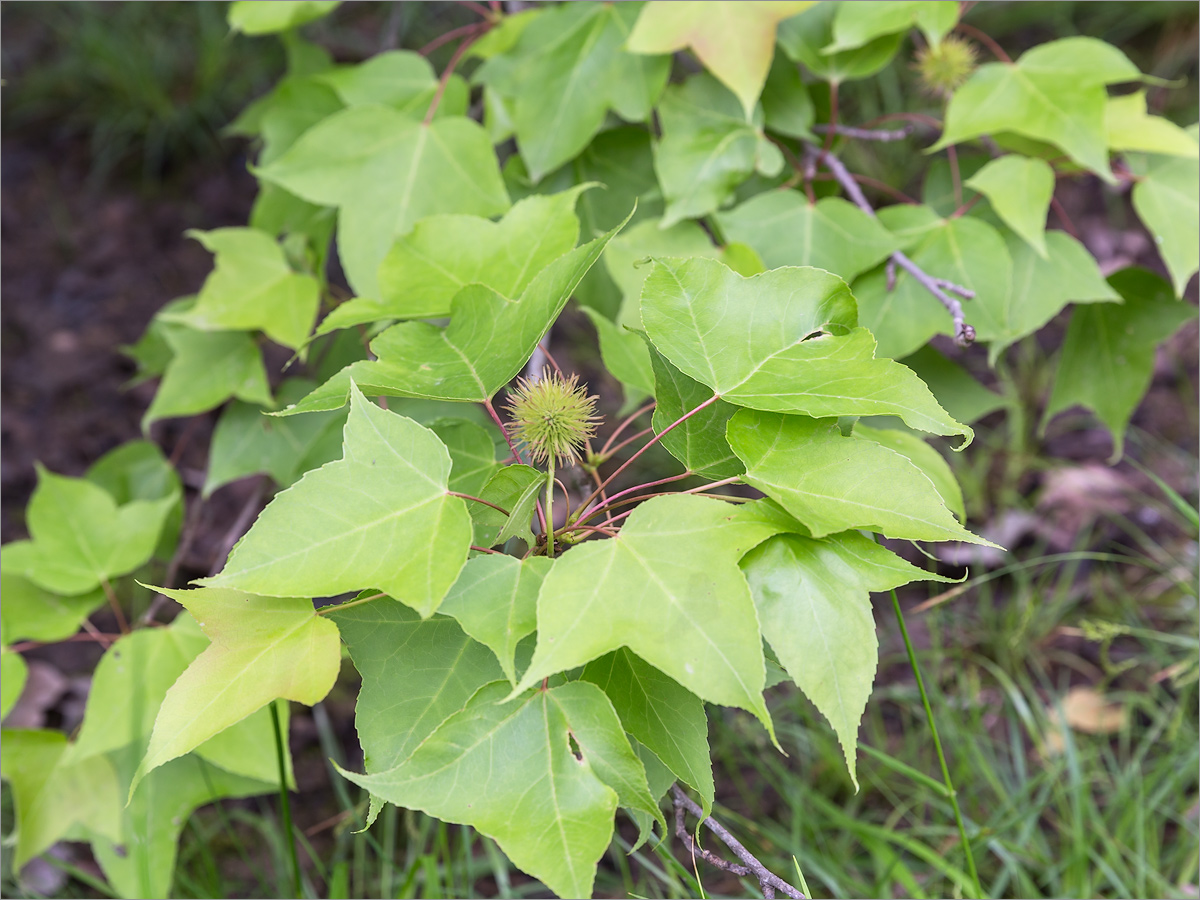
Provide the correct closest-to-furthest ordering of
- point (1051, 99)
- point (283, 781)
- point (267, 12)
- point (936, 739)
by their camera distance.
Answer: point (936, 739) < point (283, 781) < point (1051, 99) < point (267, 12)

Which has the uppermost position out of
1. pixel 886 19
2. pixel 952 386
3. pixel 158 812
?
pixel 886 19

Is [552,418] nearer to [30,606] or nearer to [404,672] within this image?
[404,672]

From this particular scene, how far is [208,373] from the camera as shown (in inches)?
47.1

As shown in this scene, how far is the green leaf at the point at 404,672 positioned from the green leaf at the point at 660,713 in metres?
0.09

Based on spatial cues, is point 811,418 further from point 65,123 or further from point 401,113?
point 65,123

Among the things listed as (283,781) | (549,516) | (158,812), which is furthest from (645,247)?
(158,812)

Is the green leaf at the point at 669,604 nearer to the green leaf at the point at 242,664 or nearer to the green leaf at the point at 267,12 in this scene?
the green leaf at the point at 242,664

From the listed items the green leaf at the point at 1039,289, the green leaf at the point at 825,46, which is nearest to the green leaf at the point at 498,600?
the green leaf at the point at 1039,289

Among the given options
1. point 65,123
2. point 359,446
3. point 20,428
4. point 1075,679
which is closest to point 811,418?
point 359,446

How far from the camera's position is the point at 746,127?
1.02 meters

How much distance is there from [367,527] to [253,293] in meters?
0.68

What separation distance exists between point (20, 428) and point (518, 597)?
2.10m

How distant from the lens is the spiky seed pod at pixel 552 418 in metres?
0.68

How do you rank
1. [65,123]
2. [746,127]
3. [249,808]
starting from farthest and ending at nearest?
[65,123]
[249,808]
[746,127]
